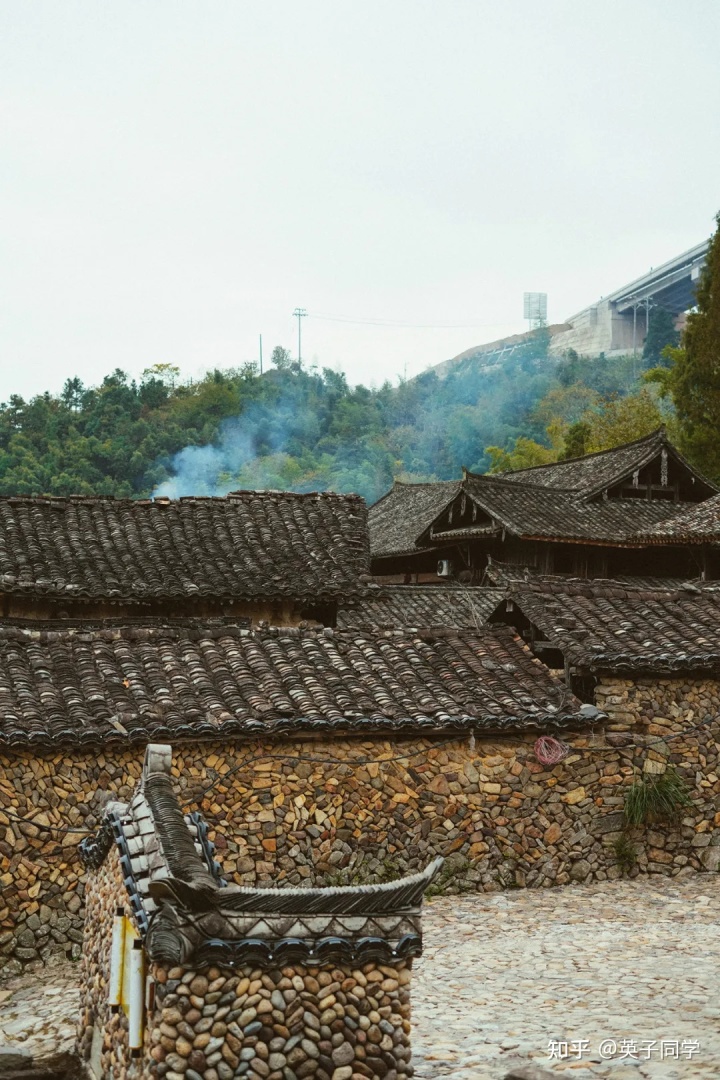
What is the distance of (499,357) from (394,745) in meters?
95.4

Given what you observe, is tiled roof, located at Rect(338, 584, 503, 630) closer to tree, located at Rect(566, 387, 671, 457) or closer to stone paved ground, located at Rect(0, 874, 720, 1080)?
stone paved ground, located at Rect(0, 874, 720, 1080)

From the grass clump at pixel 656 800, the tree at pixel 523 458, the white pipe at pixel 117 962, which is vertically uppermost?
the tree at pixel 523 458

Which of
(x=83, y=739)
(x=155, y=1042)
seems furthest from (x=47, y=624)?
(x=155, y=1042)

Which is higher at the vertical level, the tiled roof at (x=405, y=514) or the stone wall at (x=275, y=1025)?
the tiled roof at (x=405, y=514)

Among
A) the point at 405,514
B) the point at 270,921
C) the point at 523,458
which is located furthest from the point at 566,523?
the point at 523,458

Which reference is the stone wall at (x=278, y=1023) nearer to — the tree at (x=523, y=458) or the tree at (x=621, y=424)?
the tree at (x=621, y=424)

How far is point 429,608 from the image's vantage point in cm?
2545

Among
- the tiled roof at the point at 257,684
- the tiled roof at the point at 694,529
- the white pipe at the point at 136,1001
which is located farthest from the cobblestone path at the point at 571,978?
the tiled roof at the point at 694,529

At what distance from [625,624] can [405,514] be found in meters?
23.7

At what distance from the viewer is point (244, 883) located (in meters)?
12.4

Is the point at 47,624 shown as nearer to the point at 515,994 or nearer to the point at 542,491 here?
the point at 515,994

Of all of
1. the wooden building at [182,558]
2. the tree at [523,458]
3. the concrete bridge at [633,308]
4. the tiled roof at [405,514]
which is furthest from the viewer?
the concrete bridge at [633,308]

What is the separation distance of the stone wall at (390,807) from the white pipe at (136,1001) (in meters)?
5.33

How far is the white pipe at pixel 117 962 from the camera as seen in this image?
23.7ft
